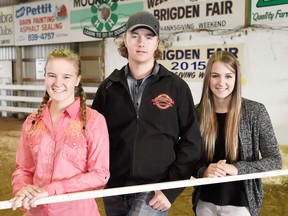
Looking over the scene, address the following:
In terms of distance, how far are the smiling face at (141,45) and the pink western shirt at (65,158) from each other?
37 centimetres

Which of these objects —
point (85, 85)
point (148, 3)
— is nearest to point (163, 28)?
point (148, 3)

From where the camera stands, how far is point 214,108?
203cm

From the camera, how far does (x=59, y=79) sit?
5.38 feet

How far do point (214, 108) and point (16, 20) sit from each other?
925 cm

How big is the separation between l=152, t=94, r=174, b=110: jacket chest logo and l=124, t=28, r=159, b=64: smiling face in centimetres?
19

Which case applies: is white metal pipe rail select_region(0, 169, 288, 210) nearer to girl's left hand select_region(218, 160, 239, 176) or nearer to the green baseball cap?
girl's left hand select_region(218, 160, 239, 176)

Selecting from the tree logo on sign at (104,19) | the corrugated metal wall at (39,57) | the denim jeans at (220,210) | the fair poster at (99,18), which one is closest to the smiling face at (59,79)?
the denim jeans at (220,210)

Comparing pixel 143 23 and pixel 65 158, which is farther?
pixel 143 23

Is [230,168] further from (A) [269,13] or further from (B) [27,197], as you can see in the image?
(A) [269,13]

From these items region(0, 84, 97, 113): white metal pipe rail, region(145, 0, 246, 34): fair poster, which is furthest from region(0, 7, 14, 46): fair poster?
region(145, 0, 246, 34): fair poster

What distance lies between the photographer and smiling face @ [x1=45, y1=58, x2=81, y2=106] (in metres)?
1.64

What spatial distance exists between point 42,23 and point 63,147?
337 inches

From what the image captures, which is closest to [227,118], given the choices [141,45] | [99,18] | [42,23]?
[141,45]

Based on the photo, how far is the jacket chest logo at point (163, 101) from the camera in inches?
71.6
